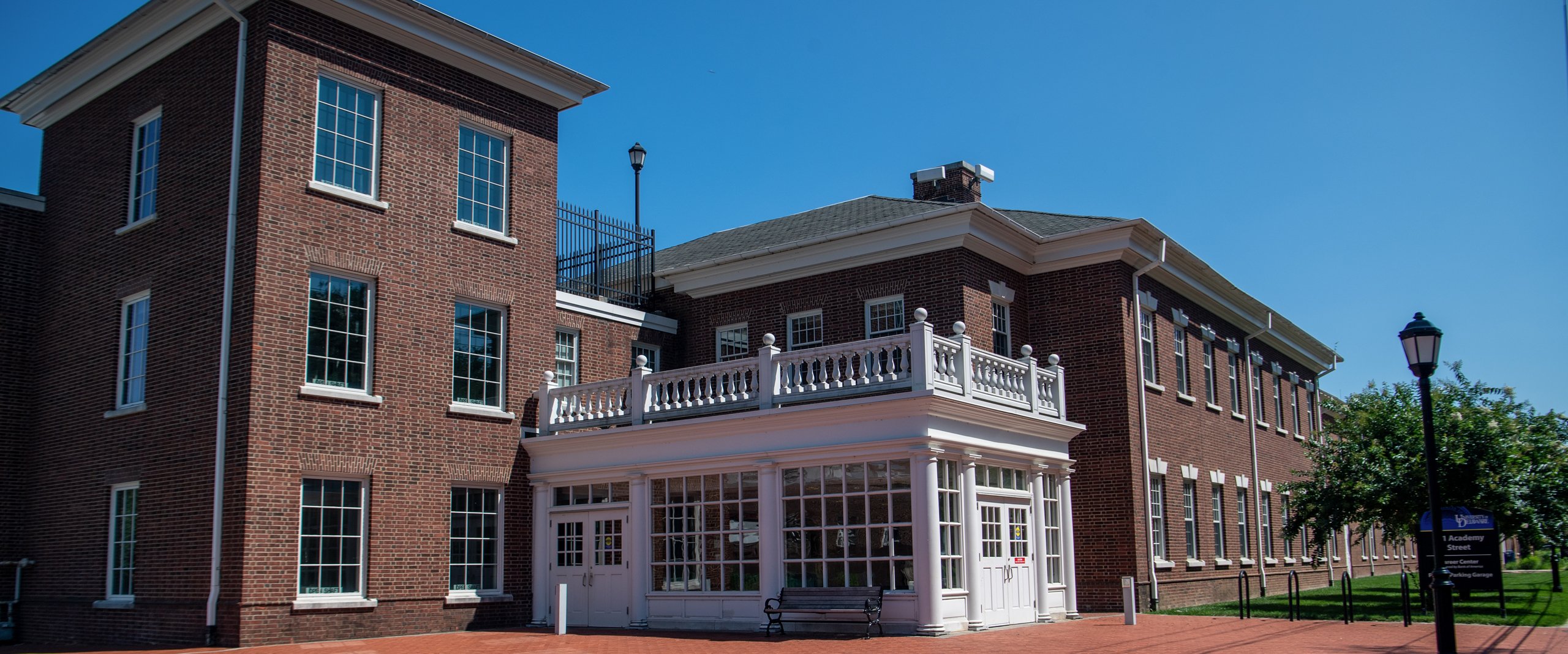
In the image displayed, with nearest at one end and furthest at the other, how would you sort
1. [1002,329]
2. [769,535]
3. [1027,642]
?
[1027,642]
[769,535]
[1002,329]

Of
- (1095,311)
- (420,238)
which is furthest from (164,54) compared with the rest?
(1095,311)

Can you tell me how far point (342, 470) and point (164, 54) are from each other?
736cm

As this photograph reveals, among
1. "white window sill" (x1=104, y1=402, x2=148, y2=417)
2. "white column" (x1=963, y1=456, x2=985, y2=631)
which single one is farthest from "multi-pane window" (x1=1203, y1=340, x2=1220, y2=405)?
"white window sill" (x1=104, y1=402, x2=148, y2=417)

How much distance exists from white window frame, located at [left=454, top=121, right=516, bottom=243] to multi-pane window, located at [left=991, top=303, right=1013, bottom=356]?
8.87m

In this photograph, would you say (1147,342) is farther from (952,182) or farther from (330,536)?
(330,536)

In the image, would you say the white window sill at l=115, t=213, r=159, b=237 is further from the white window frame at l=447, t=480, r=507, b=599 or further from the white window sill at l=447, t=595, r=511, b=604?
the white window sill at l=447, t=595, r=511, b=604

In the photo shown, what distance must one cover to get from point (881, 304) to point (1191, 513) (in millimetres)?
8073

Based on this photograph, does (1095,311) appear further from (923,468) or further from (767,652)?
(767,652)

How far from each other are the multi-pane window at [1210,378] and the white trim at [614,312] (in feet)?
39.2

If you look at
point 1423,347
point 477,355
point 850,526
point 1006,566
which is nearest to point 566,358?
point 477,355

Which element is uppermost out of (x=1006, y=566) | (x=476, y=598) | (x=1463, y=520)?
(x=1463, y=520)

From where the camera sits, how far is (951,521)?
53.2 feet

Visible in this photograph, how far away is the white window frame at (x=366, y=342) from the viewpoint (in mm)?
16547

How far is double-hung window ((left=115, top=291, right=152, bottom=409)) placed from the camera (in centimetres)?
1788
